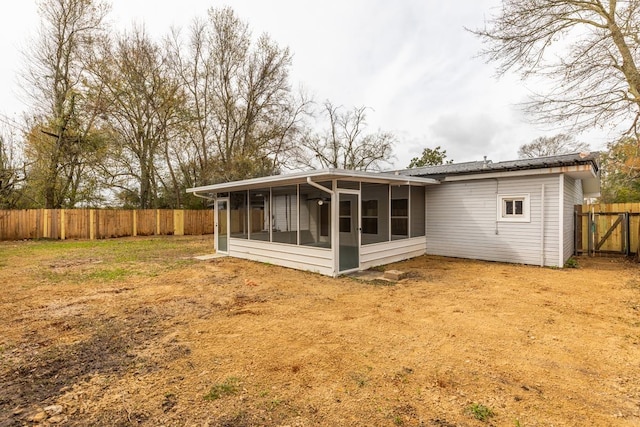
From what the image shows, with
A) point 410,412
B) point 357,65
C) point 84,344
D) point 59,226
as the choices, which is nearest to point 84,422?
point 84,344

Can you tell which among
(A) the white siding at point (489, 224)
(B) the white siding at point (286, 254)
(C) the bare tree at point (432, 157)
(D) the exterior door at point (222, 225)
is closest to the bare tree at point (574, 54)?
(A) the white siding at point (489, 224)

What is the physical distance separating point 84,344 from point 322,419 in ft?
9.37

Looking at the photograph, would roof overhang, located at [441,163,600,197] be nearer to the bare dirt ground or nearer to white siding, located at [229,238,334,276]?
the bare dirt ground

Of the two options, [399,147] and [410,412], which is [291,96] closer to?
[399,147]

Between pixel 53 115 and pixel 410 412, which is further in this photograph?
pixel 53 115

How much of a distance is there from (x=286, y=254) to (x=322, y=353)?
4748 mm

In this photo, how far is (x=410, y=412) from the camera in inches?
83.0

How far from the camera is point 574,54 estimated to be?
282 inches

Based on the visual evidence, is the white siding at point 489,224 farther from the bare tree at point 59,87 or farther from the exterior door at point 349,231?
the bare tree at point 59,87

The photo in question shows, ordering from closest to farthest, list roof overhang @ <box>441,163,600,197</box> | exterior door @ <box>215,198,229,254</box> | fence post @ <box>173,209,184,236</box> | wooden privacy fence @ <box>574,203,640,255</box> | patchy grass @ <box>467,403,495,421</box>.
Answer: patchy grass @ <box>467,403,495,421</box>, roof overhang @ <box>441,163,600,197</box>, wooden privacy fence @ <box>574,203,640,255</box>, exterior door @ <box>215,198,229,254</box>, fence post @ <box>173,209,184,236</box>

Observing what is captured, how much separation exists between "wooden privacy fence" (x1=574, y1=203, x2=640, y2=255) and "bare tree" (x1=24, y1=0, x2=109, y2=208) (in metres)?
20.1

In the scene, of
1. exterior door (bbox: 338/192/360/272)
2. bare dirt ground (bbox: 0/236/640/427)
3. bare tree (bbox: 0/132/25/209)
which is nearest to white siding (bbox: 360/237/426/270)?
exterior door (bbox: 338/192/360/272)

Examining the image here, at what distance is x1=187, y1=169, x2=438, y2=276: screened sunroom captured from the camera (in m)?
6.68

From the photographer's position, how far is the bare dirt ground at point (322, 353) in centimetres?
213
